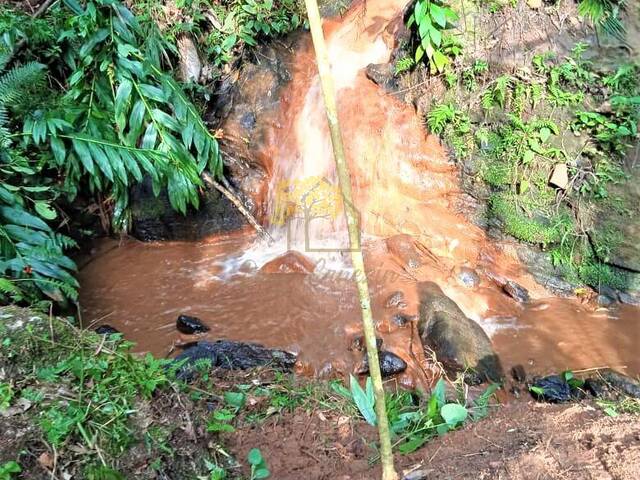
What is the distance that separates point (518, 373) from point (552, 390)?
32 cm

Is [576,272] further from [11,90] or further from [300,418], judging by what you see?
[11,90]

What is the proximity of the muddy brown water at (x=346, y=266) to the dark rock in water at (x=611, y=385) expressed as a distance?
30 cm

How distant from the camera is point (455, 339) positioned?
408 cm

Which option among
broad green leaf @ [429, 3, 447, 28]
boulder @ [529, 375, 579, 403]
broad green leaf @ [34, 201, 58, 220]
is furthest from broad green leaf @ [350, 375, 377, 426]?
broad green leaf @ [429, 3, 447, 28]

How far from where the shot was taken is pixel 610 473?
1.75 m

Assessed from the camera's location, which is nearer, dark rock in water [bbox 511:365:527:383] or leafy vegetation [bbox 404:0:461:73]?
dark rock in water [bbox 511:365:527:383]

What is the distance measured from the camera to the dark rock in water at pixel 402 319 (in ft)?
14.8

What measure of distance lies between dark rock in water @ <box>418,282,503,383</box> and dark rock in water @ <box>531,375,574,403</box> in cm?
31

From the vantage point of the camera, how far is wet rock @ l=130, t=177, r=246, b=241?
577cm

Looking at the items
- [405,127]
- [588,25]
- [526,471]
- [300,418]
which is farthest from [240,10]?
[526,471]

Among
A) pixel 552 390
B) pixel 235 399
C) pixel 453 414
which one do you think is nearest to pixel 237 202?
pixel 235 399

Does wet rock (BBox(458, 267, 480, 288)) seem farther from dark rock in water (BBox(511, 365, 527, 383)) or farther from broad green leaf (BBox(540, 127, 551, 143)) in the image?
broad green leaf (BBox(540, 127, 551, 143))

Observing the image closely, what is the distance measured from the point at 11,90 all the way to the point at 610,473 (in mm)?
4604

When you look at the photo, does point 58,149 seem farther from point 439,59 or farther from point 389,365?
point 439,59
